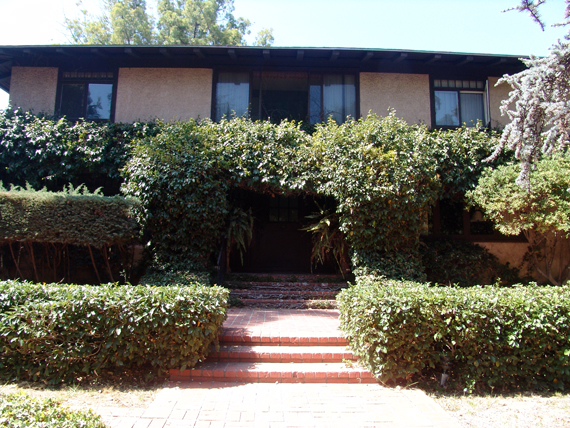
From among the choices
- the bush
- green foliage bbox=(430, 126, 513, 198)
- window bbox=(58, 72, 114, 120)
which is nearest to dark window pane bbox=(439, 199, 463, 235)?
green foliage bbox=(430, 126, 513, 198)

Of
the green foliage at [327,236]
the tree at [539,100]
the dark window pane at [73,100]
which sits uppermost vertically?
the dark window pane at [73,100]

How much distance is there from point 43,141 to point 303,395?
29.2 feet

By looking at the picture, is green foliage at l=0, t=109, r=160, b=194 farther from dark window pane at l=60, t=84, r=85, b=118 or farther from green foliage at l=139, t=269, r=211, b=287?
green foliage at l=139, t=269, r=211, b=287

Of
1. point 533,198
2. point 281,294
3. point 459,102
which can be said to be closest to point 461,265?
point 533,198

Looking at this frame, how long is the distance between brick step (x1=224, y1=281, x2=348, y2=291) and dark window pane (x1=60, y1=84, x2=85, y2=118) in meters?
6.58

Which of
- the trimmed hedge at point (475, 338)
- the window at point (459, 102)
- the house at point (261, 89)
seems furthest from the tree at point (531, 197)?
the trimmed hedge at point (475, 338)

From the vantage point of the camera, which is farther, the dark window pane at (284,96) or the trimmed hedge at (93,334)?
the dark window pane at (284,96)

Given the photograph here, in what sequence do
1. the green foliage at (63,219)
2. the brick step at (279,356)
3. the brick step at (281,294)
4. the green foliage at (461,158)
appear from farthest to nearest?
the green foliage at (461,158) < the brick step at (281,294) < the green foliage at (63,219) < the brick step at (279,356)

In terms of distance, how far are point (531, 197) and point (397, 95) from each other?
15.4 ft

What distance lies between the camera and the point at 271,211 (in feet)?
33.8

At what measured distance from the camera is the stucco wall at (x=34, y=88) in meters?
9.93

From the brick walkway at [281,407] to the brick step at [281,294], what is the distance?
343 cm

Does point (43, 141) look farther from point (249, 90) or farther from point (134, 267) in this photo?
point (249, 90)

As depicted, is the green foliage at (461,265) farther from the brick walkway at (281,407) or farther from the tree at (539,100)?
the brick walkway at (281,407)
